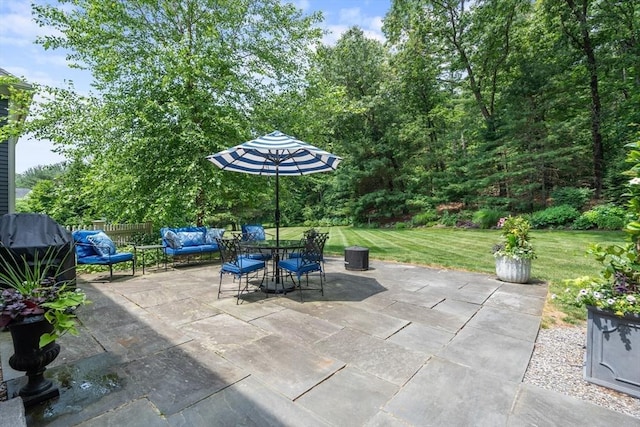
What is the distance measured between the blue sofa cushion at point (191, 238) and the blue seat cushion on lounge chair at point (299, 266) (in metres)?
3.15

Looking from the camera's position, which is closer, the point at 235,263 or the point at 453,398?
the point at 453,398

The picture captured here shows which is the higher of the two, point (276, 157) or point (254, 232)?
point (276, 157)

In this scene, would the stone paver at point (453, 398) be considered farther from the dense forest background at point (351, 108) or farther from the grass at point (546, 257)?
the dense forest background at point (351, 108)

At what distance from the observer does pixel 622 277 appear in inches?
86.0

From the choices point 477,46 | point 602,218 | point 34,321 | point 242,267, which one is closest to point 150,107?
point 242,267

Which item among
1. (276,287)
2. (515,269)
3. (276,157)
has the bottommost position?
(276,287)

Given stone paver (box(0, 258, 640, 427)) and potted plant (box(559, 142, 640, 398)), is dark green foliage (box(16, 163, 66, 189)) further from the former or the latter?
potted plant (box(559, 142, 640, 398))

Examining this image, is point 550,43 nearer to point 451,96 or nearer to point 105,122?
point 451,96

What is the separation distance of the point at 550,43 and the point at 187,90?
52.9 feet

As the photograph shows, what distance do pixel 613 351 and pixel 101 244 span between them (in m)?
6.67

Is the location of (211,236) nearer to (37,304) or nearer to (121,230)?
(121,230)

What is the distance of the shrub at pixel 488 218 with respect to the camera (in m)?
13.5

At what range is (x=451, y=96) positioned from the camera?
64.5ft

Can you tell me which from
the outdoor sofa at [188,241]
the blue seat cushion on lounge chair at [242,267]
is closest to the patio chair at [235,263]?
the blue seat cushion on lounge chair at [242,267]
